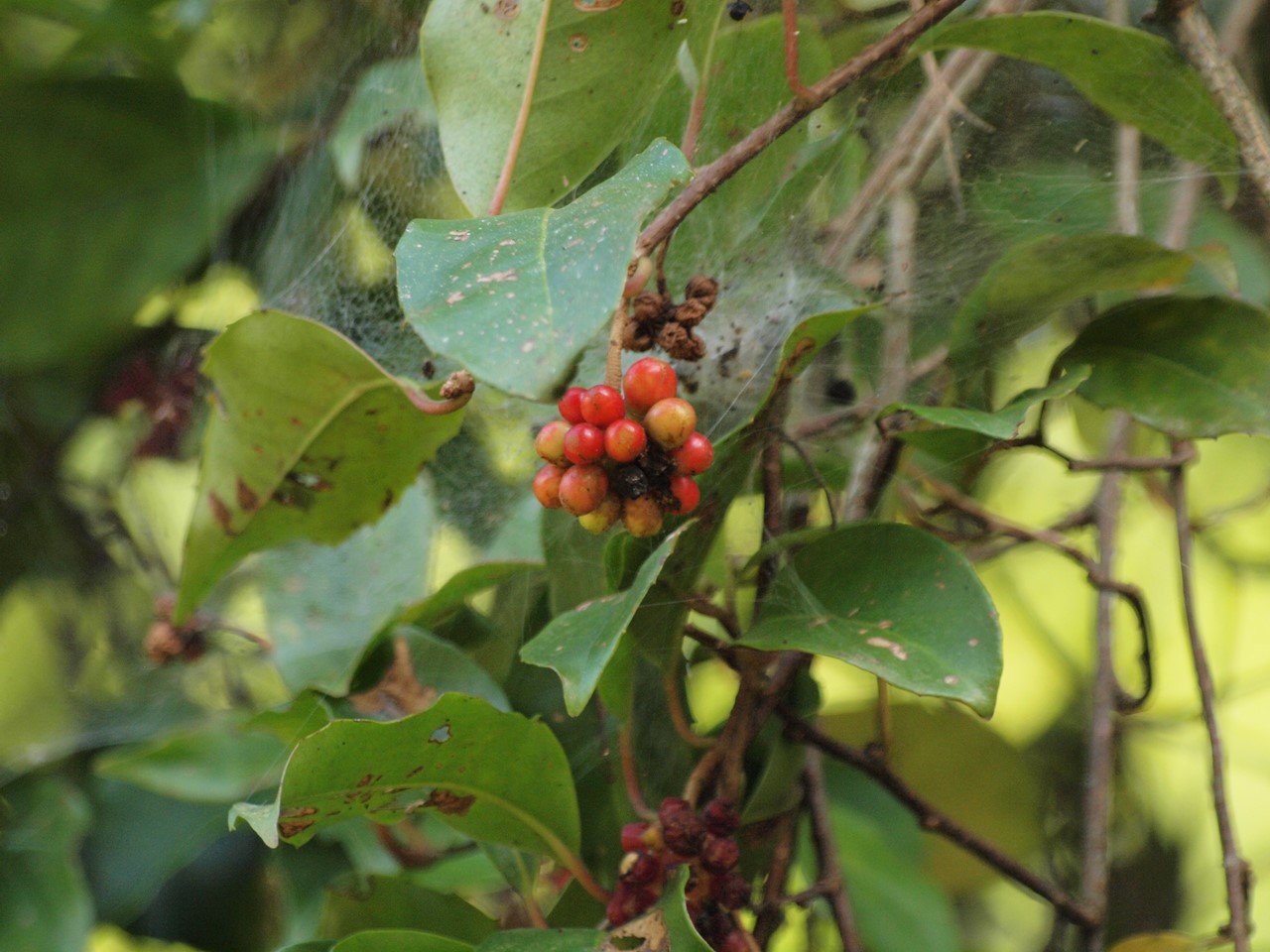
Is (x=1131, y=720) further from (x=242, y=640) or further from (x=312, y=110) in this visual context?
(x=312, y=110)

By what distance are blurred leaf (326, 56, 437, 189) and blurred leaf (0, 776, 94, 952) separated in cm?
95

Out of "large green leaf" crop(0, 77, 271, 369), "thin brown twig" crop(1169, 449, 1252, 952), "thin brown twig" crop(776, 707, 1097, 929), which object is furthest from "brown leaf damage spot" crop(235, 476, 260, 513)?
"thin brown twig" crop(1169, 449, 1252, 952)

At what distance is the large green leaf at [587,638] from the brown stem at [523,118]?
1.18 ft

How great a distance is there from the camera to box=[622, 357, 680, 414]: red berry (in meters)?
0.74

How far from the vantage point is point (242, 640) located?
169 cm

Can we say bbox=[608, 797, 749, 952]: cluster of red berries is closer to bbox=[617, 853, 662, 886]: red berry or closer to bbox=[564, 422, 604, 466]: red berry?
bbox=[617, 853, 662, 886]: red berry

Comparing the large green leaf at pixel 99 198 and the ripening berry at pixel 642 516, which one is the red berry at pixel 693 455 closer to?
the ripening berry at pixel 642 516

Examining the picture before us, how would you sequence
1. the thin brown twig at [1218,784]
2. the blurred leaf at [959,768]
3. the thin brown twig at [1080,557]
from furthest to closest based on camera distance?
the blurred leaf at [959,768], the thin brown twig at [1080,557], the thin brown twig at [1218,784]

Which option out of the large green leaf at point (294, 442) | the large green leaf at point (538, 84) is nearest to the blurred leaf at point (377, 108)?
the large green leaf at point (538, 84)

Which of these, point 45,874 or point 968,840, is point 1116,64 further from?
point 45,874

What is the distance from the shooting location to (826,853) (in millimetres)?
1107

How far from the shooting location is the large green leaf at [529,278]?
54 centimetres

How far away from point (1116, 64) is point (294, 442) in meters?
0.84

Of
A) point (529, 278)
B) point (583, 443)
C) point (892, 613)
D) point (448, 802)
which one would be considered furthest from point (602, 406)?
point (448, 802)
